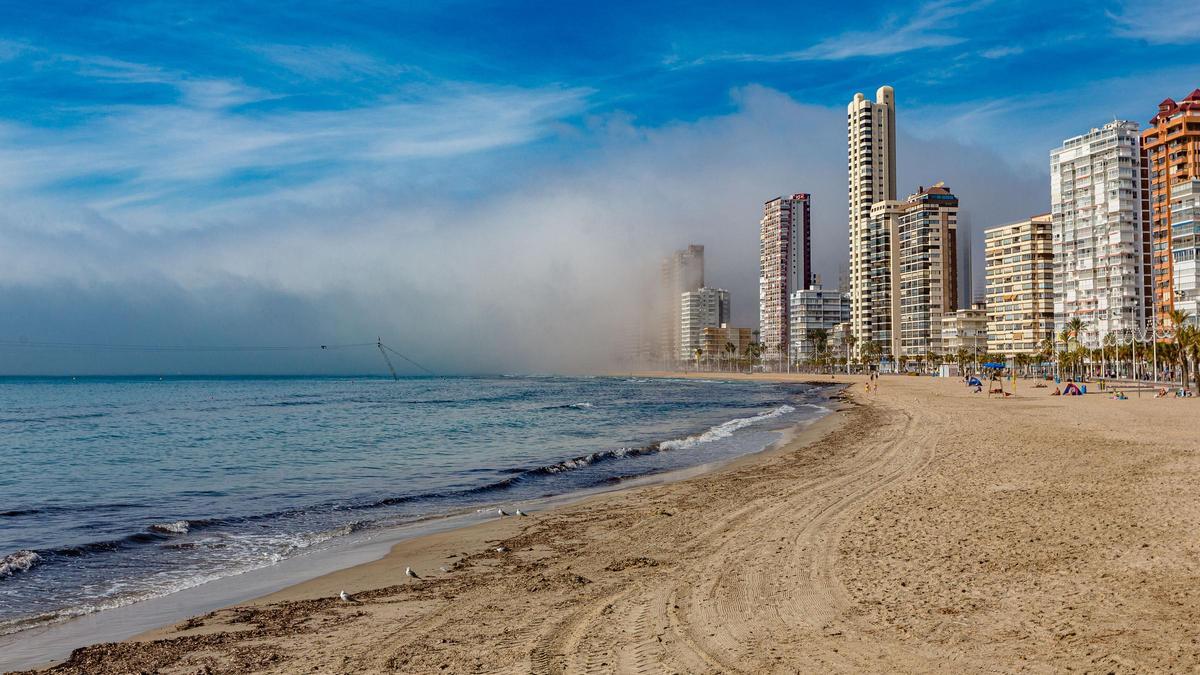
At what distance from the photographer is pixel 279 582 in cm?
1008

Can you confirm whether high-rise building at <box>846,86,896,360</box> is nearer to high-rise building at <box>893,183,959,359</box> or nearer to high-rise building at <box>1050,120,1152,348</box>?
high-rise building at <box>893,183,959,359</box>

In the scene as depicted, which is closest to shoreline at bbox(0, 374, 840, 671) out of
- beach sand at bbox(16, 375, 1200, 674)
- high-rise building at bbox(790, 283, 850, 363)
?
beach sand at bbox(16, 375, 1200, 674)

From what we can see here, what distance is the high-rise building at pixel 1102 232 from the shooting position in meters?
109

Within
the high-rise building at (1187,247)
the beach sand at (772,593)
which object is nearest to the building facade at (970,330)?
the high-rise building at (1187,247)

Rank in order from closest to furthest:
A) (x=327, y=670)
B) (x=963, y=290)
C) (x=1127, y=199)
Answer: (x=327, y=670), (x=1127, y=199), (x=963, y=290)

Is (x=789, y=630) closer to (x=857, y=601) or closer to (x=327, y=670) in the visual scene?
(x=857, y=601)

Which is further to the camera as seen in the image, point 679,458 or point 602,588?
point 679,458

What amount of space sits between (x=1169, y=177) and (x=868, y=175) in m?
66.3

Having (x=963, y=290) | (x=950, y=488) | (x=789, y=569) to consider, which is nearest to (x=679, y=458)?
(x=950, y=488)

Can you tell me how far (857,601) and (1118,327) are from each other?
12473 cm

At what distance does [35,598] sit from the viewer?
941cm

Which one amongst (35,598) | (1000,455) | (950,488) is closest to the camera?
(35,598)

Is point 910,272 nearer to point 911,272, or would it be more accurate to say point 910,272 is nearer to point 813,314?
point 911,272

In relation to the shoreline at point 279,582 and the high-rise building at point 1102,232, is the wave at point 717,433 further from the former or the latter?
the high-rise building at point 1102,232
